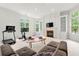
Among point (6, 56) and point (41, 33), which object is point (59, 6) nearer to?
point (41, 33)

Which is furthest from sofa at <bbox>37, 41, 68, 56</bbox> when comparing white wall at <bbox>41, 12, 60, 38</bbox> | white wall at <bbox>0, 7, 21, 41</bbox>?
white wall at <bbox>0, 7, 21, 41</bbox>

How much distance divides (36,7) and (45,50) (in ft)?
3.72

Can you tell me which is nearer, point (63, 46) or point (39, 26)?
point (63, 46)

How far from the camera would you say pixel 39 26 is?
2.77 meters

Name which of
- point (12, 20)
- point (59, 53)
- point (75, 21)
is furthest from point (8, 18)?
point (75, 21)

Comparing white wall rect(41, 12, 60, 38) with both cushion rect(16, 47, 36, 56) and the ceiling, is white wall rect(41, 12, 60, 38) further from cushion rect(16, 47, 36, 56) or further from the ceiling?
cushion rect(16, 47, 36, 56)

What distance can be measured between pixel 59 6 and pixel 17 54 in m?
1.61

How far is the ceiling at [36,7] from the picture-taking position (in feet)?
7.93

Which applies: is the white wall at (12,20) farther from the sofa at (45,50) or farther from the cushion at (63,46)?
the cushion at (63,46)

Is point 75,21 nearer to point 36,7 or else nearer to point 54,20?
point 54,20

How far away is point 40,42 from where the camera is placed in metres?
2.74

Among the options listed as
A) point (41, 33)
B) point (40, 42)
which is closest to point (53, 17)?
point (41, 33)

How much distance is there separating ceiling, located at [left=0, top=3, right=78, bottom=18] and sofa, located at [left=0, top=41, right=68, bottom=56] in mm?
876

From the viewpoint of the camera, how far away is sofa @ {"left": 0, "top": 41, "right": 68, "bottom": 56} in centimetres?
244
